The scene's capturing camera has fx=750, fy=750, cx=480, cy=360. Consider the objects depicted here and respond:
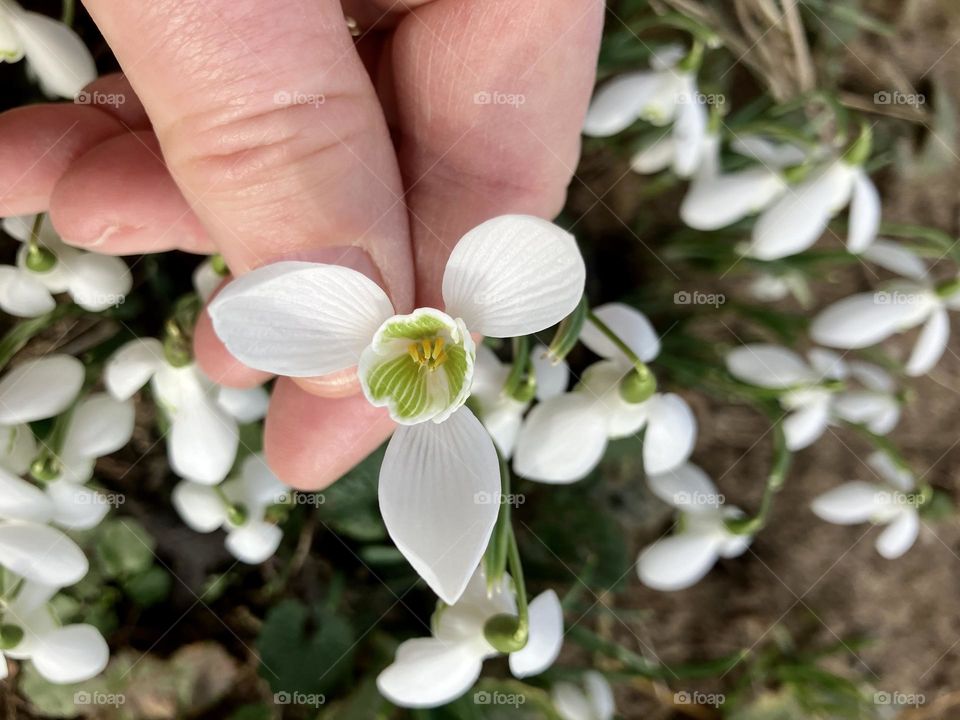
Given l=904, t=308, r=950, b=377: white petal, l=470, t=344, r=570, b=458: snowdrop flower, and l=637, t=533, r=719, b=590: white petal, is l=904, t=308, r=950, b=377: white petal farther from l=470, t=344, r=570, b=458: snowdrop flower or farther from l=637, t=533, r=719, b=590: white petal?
l=470, t=344, r=570, b=458: snowdrop flower

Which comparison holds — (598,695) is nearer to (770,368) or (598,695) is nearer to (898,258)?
(770,368)

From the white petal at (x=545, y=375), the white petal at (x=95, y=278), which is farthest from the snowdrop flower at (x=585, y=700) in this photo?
the white petal at (x=95, y=278)

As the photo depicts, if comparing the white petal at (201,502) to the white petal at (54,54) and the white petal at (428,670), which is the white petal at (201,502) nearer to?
the white petal at (428,670)

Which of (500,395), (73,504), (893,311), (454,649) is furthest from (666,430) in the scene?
(73,504)

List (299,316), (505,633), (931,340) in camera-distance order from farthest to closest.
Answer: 1. (931,340)
2. (505,633)
3. (299,316)

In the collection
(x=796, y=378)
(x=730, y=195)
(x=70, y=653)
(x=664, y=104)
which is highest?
(x=664, y=104)

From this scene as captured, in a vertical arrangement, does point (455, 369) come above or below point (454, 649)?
above

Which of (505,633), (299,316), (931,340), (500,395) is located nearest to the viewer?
(299,316)
